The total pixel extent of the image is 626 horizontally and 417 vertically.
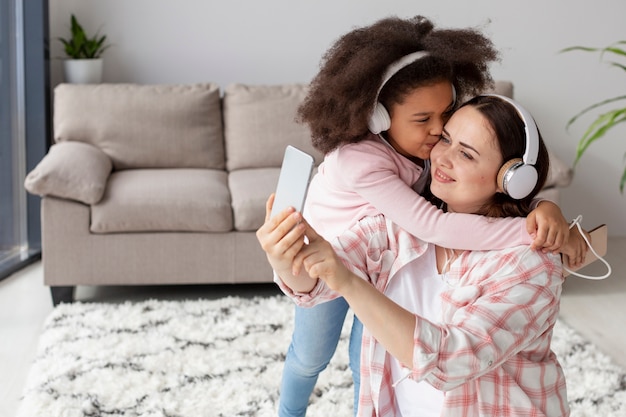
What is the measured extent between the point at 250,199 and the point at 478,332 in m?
2.54

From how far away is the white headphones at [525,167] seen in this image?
1.35 m

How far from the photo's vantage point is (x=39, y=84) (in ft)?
14.7

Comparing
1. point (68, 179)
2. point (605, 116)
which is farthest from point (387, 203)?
point (68, 179)

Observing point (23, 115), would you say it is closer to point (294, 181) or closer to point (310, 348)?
point (310, 348)

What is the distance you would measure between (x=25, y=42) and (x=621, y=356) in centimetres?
318

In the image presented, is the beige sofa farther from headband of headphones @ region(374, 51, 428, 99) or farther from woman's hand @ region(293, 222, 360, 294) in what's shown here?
woman's hand @ region(293, 222, 360, 294)

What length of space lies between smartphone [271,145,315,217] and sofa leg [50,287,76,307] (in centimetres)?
264

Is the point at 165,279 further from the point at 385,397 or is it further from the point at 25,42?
the point at 385,397

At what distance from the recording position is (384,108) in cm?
155

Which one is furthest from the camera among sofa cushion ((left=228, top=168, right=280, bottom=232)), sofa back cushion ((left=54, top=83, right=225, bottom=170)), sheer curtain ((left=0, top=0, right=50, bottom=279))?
sheer curtain ((left=0, top=0, right=50, bottom=279))

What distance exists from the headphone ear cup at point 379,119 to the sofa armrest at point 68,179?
7.46 ft

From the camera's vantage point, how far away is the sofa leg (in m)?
3.71

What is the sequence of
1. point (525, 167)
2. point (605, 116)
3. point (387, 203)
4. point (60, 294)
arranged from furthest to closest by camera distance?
point (60, 294), point (605, 116), point (387, 203), point (525, 167)

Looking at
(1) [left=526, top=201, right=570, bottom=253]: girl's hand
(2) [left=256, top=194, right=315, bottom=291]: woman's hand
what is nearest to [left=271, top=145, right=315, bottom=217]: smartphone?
(2) [left=256, top=194, right=315, bottom=291]: woman's hand
